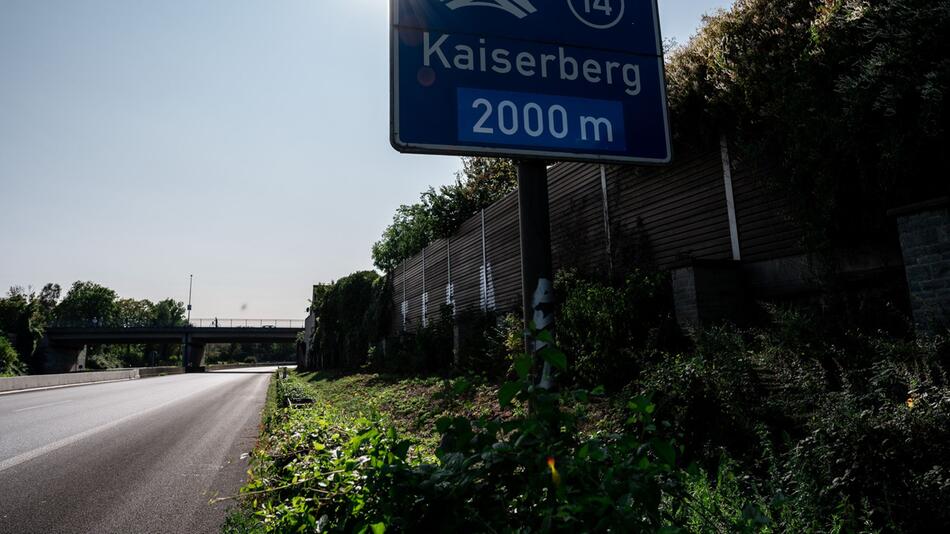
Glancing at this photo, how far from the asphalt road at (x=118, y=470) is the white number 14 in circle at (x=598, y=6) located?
187 inches

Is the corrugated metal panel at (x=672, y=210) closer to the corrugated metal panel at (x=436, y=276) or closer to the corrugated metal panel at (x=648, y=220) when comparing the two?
the corrugated metal panel at (x=648, y=220)

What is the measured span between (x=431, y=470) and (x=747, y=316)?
22.9 ft

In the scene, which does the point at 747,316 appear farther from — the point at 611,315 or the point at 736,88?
the point at 736,88

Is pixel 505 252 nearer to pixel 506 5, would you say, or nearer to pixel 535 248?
pixel 506 5

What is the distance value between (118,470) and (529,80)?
710cm

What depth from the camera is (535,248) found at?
8.09 feet

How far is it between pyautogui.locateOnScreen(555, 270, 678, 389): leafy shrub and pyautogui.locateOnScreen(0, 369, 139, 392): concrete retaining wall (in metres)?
27.6

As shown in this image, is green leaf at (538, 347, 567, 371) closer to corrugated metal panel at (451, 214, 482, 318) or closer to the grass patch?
the grass patch

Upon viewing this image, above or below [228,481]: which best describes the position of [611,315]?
above

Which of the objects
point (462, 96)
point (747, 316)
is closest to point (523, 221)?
point (462, 96)

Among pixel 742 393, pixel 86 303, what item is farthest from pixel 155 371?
pixel 86 303

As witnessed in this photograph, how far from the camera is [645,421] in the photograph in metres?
1.49

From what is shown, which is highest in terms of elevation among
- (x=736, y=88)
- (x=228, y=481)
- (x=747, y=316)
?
(x=736, y=88)

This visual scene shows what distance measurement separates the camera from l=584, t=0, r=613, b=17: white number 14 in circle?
2.79 meters
